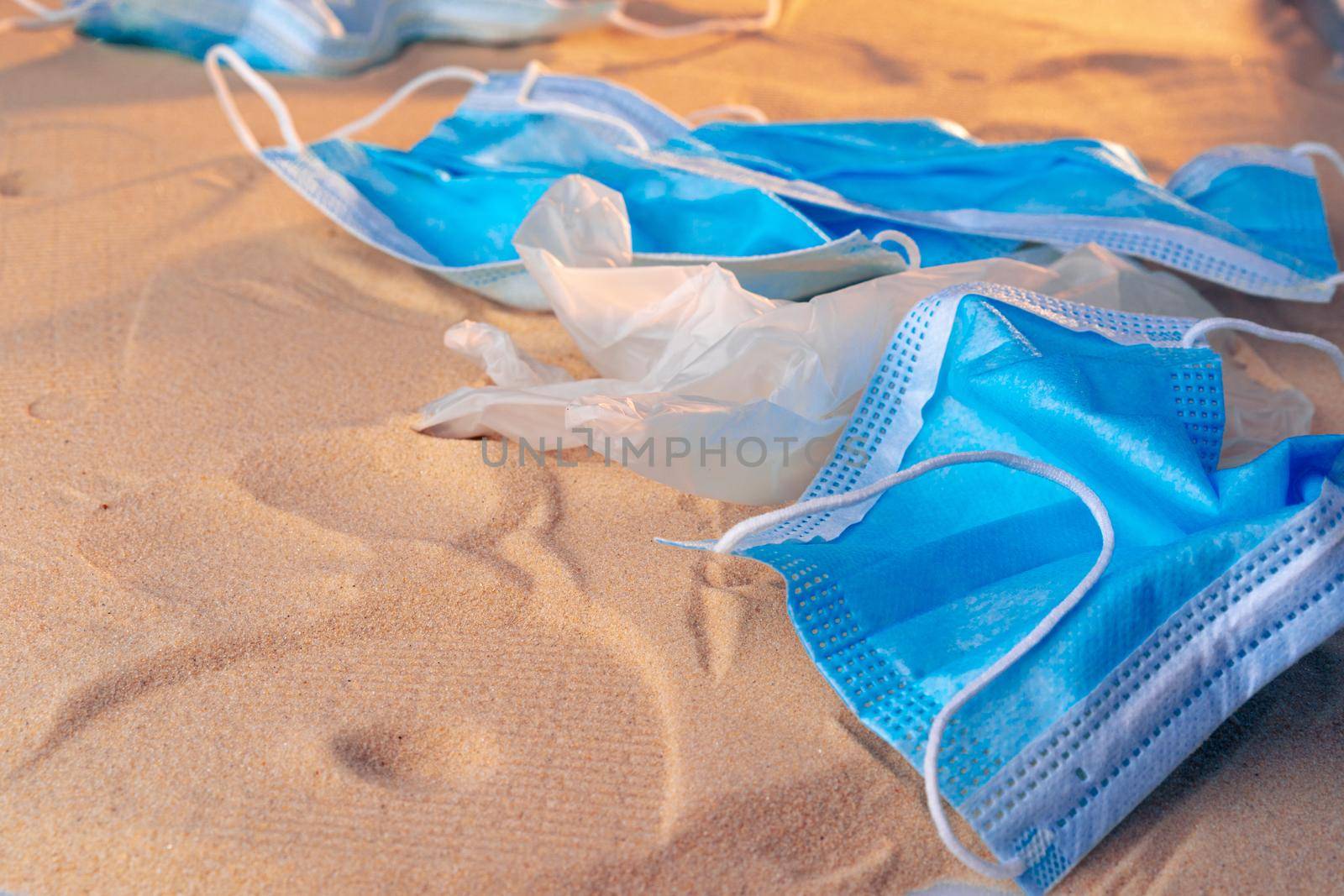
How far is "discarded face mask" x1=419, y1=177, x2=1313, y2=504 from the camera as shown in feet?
3.92

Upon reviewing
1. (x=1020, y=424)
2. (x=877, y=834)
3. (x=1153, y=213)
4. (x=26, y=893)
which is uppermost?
(x=1153, y=213)

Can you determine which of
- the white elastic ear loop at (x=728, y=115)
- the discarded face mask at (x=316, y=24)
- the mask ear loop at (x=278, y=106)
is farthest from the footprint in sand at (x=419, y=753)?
the discarded face mask at (x=316, y=24)

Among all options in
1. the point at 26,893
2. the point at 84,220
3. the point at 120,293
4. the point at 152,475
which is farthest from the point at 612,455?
the point at 84,220

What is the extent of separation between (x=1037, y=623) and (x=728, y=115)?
55.4 inches

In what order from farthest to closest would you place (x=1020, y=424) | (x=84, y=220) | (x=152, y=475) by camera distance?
(x=84, y=220)
(x=152, y=475)
(x=1020, y=424)

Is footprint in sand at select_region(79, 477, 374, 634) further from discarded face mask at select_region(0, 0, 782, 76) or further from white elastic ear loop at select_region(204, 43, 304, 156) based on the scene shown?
discarded face mask at select_region(0, 0, 782, 76)

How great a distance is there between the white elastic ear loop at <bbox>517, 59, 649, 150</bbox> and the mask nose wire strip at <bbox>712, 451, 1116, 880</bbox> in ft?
2.76

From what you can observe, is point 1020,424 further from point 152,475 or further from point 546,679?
point 152,475

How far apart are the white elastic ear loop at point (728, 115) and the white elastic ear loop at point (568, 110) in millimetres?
239

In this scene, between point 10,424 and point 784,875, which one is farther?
point 10,424

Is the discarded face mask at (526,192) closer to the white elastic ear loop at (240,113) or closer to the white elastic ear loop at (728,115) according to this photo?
the white elastic ear loop at (240,113)

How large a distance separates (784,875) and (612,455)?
486mm

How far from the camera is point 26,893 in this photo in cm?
86

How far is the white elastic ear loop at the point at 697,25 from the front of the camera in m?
2.55
